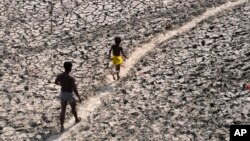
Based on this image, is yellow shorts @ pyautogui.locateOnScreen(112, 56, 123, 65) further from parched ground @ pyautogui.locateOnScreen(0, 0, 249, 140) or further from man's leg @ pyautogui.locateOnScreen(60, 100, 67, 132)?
man's leg @ pyautogui.locateOnScreen(60, 100, 67, 132)

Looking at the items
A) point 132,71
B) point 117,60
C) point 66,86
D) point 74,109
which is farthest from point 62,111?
point 132,71

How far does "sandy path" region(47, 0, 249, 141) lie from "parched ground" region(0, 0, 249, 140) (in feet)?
0.86

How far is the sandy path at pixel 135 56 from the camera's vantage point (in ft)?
41.5

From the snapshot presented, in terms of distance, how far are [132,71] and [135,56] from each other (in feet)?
3.00

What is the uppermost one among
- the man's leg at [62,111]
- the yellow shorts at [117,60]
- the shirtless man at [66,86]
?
the yellow shorts at [117,60]

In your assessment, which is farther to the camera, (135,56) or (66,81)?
(135,56)

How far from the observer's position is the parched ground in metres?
12.3

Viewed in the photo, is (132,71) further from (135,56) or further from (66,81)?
(66,81)

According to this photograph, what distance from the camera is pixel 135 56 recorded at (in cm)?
1532

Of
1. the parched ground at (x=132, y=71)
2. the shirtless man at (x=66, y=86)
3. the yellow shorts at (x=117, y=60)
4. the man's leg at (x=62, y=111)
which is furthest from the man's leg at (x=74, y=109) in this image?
the yellow shorts at (x=117, y=60)

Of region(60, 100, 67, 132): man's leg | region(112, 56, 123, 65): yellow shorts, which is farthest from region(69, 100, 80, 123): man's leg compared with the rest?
region(112, 56, 123, 65): yellow shorts

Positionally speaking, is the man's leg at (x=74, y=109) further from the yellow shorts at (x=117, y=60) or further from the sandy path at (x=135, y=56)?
the yellow shorts at (x=117, y=60)

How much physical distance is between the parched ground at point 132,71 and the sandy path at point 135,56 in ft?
0.86

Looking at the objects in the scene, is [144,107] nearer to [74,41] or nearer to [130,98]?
[130,98]
